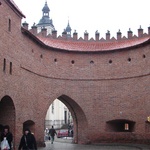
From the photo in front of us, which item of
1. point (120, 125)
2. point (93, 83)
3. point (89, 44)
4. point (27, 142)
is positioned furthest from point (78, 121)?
point (27, 142)

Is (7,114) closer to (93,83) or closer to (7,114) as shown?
(7,114)

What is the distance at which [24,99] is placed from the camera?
62.5ft

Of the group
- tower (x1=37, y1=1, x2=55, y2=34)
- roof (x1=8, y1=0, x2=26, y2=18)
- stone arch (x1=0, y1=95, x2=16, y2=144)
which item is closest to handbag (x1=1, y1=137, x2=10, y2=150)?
stone arch (x1=0, y1=95, x2=16, y2=144)

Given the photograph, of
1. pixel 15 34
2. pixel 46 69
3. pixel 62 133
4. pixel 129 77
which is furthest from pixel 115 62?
pixel 62 133

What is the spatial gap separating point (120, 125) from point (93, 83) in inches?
152

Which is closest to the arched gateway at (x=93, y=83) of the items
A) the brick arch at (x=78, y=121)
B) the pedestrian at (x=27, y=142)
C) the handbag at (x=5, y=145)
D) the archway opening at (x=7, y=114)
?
the brick arch at (x=78, y=121)

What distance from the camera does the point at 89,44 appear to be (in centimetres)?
2577

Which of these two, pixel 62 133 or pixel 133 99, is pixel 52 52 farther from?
pixel 62 133

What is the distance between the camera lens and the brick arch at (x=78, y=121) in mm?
24147

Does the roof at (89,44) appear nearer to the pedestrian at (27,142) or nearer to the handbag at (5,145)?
the pedestrian at (27,142)

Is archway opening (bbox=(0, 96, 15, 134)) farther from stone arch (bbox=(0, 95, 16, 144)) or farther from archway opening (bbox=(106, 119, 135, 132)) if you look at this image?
archway opening (bbox=(106, 119, 135, 132))

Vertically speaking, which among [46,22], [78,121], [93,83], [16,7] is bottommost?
[78,121]

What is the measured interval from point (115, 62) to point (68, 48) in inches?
138

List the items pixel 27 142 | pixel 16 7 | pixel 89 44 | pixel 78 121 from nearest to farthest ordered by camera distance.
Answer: pixel 27 142, pixel 16 7, pixel 78 121, pixel 89 44
